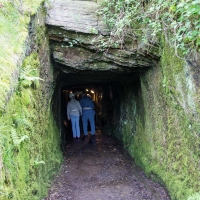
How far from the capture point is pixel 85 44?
5.68 m

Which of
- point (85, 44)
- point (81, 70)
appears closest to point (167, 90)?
point (85, 44)

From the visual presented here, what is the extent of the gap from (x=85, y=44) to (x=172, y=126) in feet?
9.52

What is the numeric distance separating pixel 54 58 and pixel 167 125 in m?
3.39

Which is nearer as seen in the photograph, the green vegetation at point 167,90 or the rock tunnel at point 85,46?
the green vegetation at point 167,90

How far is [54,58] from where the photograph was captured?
6.05 meters

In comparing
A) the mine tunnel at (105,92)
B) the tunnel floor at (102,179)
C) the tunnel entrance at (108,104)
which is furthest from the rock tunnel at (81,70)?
the tunnel entrance at (108,104)

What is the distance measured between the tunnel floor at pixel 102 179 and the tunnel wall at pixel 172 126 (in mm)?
333

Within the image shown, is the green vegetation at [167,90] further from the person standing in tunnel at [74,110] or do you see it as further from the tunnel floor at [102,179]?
the person standing in tunnel at [74,110]

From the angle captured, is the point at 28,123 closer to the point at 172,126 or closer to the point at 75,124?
the point at 172,126

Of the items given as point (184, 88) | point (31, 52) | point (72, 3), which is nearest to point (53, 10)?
point (72, 3)

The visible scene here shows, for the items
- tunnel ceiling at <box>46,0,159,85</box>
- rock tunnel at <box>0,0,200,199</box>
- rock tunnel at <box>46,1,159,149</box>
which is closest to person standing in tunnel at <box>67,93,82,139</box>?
rock tunnel at <box>0,0,200,199</box>

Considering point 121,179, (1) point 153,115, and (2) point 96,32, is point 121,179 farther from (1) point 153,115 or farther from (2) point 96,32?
(2) point 96,32

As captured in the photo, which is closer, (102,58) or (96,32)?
(96,32)

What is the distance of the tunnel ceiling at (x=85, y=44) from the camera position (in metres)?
5.45
